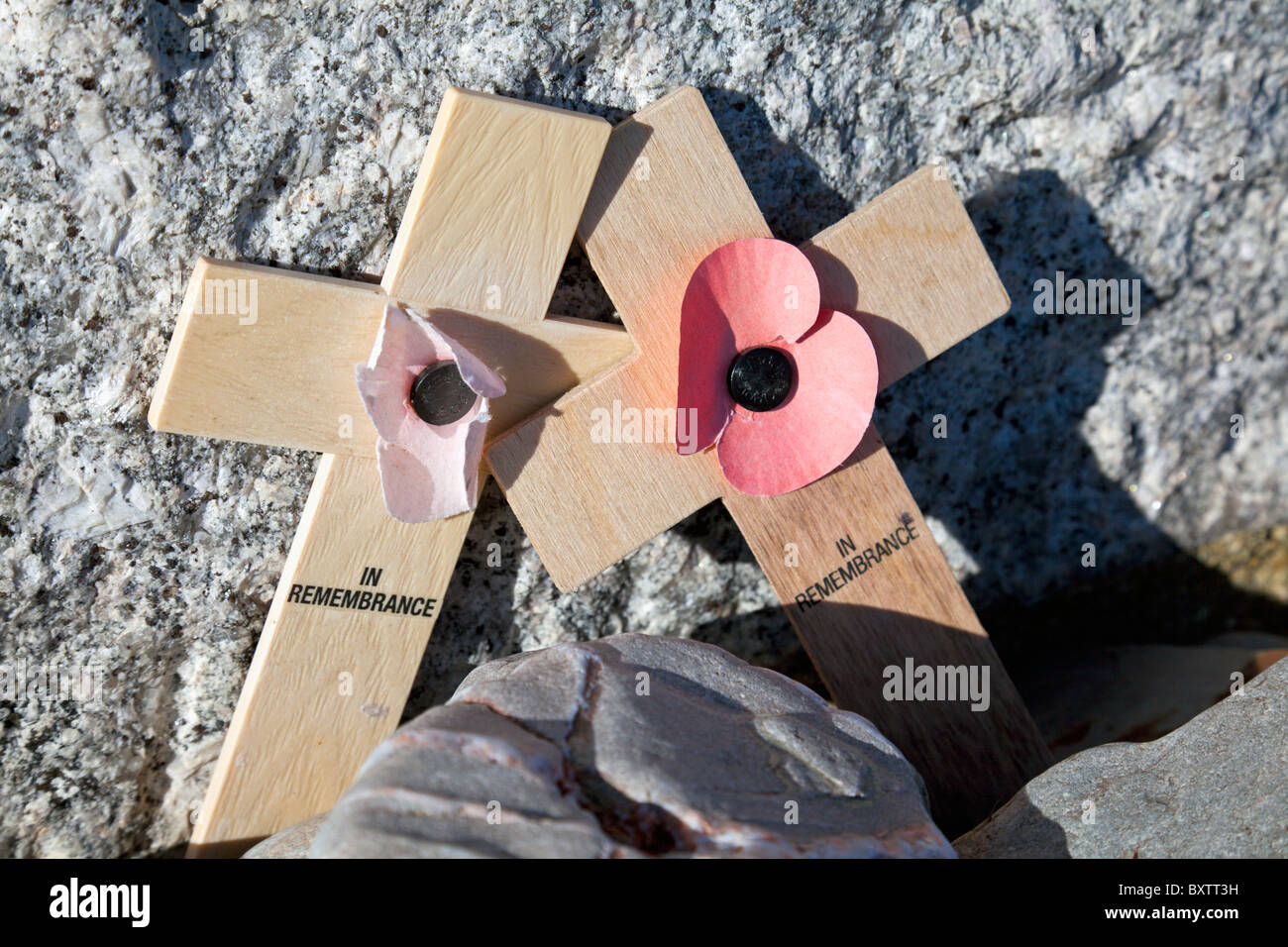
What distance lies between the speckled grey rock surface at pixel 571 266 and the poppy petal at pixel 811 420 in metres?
0.31

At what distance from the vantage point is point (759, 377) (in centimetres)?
189

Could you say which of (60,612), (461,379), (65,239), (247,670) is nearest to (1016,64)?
(461,379)

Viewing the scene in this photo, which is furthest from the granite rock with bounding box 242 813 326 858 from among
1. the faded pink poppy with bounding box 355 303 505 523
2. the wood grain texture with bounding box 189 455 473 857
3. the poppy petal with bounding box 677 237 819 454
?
the poppy petal with bounding box 677 237 819 454

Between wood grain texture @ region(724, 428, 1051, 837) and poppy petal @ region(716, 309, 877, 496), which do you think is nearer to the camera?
poppy petal @ region(716, 309, 877, 496)

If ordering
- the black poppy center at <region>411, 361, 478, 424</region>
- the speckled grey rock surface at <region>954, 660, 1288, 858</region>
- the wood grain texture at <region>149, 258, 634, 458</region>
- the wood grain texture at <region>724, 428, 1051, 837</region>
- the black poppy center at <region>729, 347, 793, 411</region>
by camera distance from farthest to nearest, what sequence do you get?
the wood grain texture at <region>724, 428, 1051, 837</region>, the black poppy center at <region>729, 347, 793, 411</region>, the black poppy center at <region>411, 361, 478, 424</region>, the wood grain texture at <region>149, 258, 634, 458</region>, the speckled grey rock surface at <region>954, 660, 1288, 858</region>

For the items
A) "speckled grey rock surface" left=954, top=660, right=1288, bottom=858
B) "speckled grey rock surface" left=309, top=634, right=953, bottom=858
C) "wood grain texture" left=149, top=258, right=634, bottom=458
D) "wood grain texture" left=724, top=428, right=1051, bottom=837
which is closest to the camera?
"speckled grey rock surface" left=309, top=634, right=953, bottom=858

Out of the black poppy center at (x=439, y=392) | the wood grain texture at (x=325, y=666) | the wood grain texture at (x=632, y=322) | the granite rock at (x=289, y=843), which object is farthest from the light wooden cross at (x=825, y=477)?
the granite rock at (x=289, y=843)

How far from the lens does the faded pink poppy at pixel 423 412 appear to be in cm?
174

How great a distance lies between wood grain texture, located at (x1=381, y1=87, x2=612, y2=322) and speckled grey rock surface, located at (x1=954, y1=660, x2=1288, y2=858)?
118 cm

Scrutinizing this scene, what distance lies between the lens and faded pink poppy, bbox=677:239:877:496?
1853mm

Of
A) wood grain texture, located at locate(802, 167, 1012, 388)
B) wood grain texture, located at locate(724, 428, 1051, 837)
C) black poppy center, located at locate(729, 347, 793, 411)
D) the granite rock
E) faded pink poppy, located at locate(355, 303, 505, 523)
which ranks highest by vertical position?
wood grain texture, located at locate(802, 167, 1012, 388)

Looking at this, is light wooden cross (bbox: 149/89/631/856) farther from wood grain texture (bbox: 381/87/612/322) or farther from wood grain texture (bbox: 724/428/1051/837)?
wood grain texture (bbox: 724/428/1051/837)
